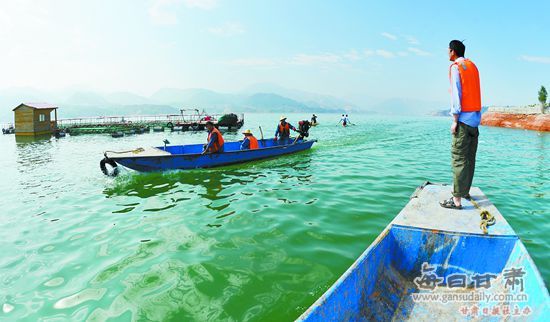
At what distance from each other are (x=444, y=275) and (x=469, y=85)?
3106 mm

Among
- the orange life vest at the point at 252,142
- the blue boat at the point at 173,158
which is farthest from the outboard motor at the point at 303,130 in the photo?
the orange life vest at the point at 252,142

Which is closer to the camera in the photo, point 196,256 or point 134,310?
point 134,310

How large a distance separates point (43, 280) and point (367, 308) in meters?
5.46

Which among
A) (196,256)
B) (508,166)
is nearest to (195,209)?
(196,256)

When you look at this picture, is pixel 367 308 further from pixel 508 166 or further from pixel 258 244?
pixel 508 166

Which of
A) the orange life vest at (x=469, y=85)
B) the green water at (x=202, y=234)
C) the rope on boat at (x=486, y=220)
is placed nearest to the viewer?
the rope on boat at (x=486, y=220)

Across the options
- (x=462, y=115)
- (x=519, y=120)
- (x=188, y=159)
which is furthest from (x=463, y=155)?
(x=519, y=120)

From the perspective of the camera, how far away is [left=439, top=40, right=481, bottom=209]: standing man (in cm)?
506

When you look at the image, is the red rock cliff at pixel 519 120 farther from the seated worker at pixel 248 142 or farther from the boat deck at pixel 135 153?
the boat deck at pixel 135 153

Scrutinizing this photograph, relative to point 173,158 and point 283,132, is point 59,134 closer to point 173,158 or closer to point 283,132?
point 283,132

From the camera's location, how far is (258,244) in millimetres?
6387

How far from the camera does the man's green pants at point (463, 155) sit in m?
5.21

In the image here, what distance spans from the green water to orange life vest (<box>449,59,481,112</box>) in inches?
117

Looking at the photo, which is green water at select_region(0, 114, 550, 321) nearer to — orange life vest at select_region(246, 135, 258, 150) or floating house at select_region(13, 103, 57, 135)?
orange life vest at select_region(246, 135, 258, 150)
